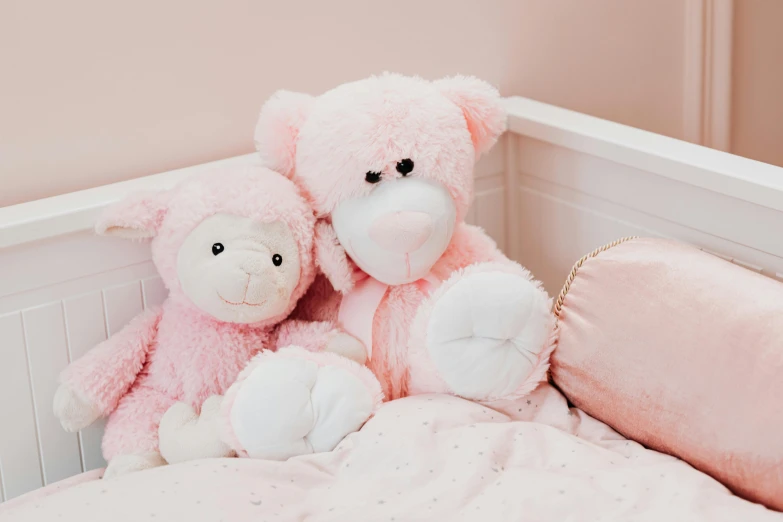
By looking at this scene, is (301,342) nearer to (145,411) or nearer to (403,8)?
(145,411)

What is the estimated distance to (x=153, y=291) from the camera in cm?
140

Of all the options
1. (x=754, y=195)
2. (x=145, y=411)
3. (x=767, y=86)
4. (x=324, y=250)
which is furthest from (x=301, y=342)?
(x=767, y=86)

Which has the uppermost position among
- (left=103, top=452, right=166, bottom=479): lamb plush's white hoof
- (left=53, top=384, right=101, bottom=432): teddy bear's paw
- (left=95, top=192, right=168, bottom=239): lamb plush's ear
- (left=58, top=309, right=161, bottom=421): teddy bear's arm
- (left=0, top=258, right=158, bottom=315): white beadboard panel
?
(left=95, top=192, right=168, bottom=239): lamb plush's ear

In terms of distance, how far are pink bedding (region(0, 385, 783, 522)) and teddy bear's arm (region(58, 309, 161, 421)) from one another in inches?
6.5

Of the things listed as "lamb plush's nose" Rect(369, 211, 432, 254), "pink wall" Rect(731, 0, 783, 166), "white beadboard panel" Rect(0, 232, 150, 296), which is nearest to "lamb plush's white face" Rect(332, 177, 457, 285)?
"lamb plush's nose" Rect(369, 211, 432, 254)

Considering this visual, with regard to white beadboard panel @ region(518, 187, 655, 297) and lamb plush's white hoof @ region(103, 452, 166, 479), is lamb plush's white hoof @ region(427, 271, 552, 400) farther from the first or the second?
lamb plush's white hoof @ region(103, 452, 166, 479)

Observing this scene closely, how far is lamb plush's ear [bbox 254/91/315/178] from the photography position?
129 centimetres

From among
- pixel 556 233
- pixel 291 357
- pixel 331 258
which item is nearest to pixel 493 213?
pixel 556 233

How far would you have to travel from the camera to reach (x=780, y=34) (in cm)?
209

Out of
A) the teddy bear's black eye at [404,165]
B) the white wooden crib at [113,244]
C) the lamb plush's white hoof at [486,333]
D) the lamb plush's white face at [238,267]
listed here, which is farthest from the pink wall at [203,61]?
the lamb plush's white hoof at [486,333]

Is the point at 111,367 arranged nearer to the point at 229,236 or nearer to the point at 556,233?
the point at 229,236

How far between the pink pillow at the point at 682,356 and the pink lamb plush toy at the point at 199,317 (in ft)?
0.98

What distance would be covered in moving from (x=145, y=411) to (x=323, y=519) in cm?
36

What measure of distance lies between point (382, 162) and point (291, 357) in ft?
0.92
